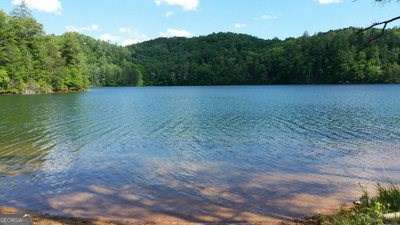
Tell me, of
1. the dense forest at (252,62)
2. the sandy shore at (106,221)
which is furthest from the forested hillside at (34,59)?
the sandy shore at (106,221)

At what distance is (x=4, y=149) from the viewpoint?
2541 cm

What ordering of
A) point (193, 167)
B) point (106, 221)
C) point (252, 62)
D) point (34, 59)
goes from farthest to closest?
point (252, 62) < point (34, 59) < point (193, 167) < point (106, 221)

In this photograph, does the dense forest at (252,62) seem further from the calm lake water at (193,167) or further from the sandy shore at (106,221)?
the sandy shore at (106,221)

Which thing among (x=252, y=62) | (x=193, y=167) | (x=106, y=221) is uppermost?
(x=252, y=62)

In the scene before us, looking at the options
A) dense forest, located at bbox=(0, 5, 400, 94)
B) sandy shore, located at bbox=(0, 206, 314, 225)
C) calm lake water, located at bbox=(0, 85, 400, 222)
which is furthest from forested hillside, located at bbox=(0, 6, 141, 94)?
sandy shore, located at bbox=(0, 206, 314, 225)

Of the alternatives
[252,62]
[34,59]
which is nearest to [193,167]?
[34,59]

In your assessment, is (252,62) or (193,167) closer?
(193,167)

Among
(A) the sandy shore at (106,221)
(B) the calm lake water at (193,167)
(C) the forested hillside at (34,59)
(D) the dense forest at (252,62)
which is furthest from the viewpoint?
(D) the dense forest at (252,62)

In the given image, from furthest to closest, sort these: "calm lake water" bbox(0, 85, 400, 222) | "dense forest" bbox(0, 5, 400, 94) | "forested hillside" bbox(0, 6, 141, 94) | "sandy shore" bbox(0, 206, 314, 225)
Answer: "dense forest" bbox(0, 5, 400, 94) → "forested hillside" bbox(0, 6, 141, 94) → "calm lake water" bbox(0, 85, 400, 222) → "sandy shore" bbox(0, 206, 314, 225)

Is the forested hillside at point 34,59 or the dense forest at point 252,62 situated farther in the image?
the dense forest at point 252,62

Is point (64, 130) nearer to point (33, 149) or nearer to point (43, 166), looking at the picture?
point (33, 149)

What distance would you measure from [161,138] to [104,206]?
16.6m

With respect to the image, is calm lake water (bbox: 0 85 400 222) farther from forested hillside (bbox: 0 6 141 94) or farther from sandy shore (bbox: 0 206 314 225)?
forested hillside (bbox: 0 6 141 94)

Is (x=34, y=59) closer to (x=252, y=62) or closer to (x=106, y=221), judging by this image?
(x=106, y=221)
